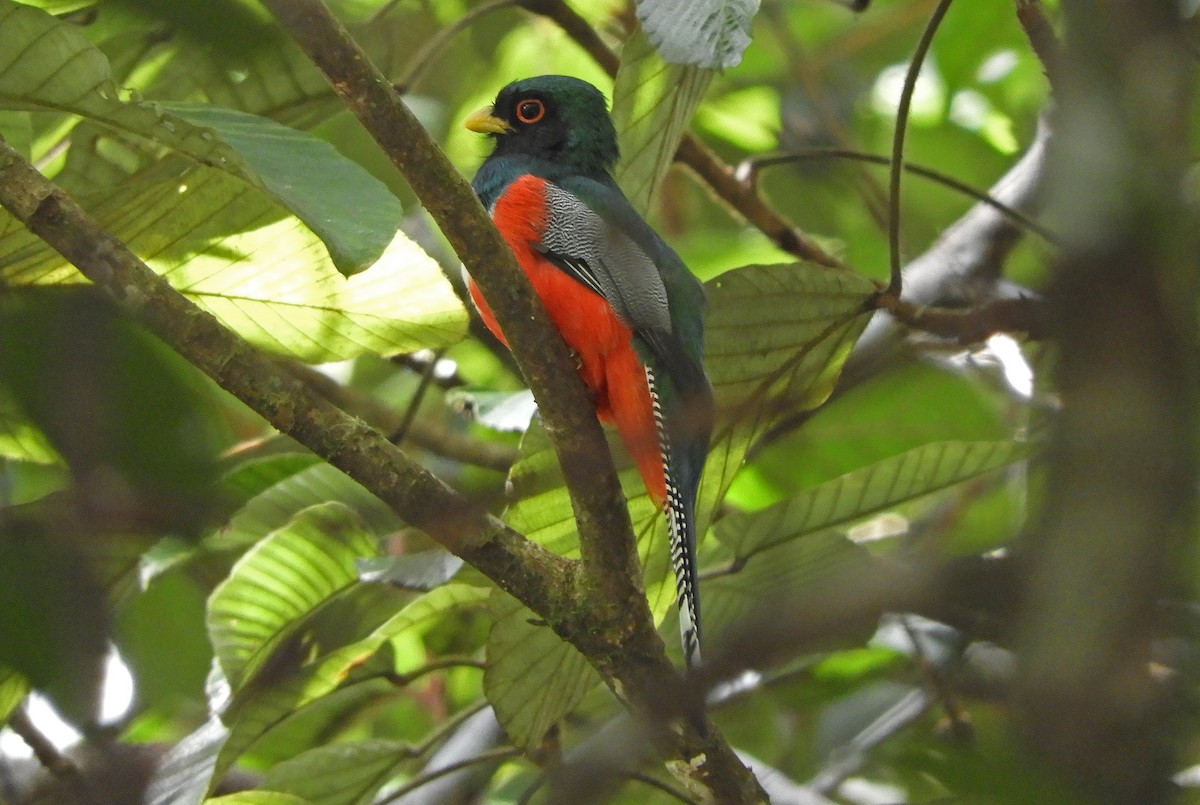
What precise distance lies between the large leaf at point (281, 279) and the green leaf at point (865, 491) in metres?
0.89

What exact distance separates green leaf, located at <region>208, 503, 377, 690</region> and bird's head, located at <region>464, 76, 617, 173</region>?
190cm

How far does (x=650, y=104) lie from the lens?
3.26 meters

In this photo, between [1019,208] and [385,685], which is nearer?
[1019,208]

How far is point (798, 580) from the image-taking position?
3219mm

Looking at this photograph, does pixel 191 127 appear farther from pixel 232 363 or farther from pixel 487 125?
pixel 487 125

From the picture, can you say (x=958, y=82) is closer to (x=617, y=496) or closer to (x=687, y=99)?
(x=687, y=99)

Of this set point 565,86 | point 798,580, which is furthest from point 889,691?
point 565,86

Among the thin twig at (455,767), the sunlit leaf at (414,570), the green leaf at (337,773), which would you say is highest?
the sunlit leaf at (414,570)

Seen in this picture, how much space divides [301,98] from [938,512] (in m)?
2.41

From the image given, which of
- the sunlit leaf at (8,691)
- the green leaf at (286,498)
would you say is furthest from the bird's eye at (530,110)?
the sunlit leaf at (8,691)

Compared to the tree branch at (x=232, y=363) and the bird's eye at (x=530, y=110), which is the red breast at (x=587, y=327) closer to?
the bird's eye at (x=530, y=110)

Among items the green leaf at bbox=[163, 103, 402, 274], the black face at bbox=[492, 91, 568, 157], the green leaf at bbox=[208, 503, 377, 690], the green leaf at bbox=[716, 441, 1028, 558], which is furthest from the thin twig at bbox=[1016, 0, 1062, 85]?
the black face at bbox=[492, 91, 568, 157]

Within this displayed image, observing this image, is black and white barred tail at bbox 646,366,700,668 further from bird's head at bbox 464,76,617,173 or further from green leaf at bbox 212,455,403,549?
bird's head at bbox 464,76,617,173

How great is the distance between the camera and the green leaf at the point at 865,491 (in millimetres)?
3270
